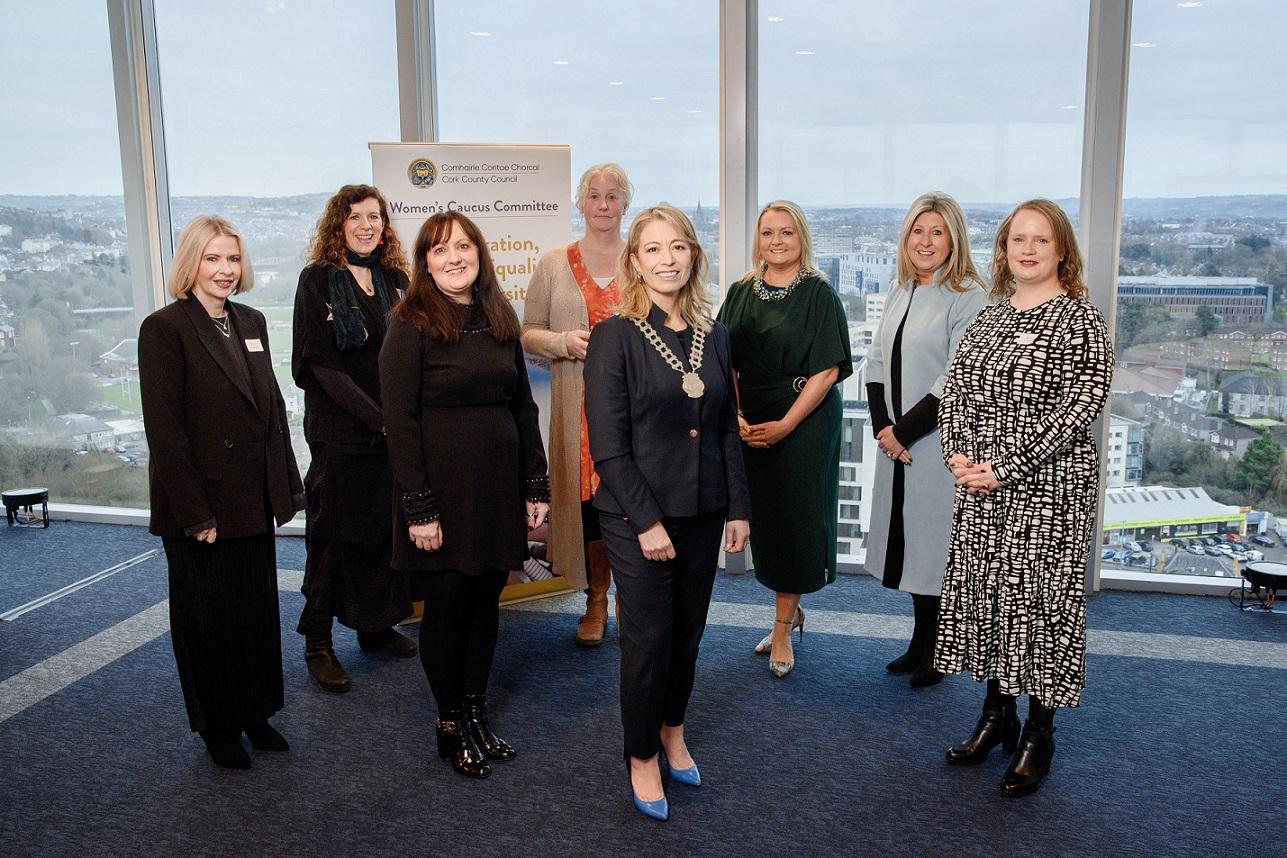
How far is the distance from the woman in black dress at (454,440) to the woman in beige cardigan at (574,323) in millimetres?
759

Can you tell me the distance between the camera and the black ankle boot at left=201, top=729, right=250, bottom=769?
296 centimetres

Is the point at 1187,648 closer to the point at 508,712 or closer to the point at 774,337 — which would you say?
the point at 774,337

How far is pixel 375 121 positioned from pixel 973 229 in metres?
2.86

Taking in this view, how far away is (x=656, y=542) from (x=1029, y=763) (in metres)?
1.23


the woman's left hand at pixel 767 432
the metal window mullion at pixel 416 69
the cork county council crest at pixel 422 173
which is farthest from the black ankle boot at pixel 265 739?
the metal window mullion at pixel 416 69

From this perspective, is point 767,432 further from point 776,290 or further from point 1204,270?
point 1204,270

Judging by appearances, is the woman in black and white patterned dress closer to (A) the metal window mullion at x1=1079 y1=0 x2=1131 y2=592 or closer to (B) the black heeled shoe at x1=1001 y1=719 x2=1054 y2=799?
(B) the black heeled shoe at x1=1001 y1=719 x2=1054 y2=799

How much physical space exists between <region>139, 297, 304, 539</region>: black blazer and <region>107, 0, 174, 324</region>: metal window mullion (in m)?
2.89

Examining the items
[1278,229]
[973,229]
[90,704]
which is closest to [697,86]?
[973,229]

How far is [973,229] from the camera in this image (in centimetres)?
455

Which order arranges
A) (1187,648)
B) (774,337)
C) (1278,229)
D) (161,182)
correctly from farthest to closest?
1. (161,182)
2. (1278,229)
3. (1187,648)
4. (774,337)

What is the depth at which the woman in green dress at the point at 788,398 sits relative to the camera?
3.44 metres

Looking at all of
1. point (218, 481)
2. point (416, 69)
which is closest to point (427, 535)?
point (218, 481)

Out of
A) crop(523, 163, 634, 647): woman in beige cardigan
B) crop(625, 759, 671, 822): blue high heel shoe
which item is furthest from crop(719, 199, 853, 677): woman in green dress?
crop(625, 759, 671, 822): blue high heel shoe
